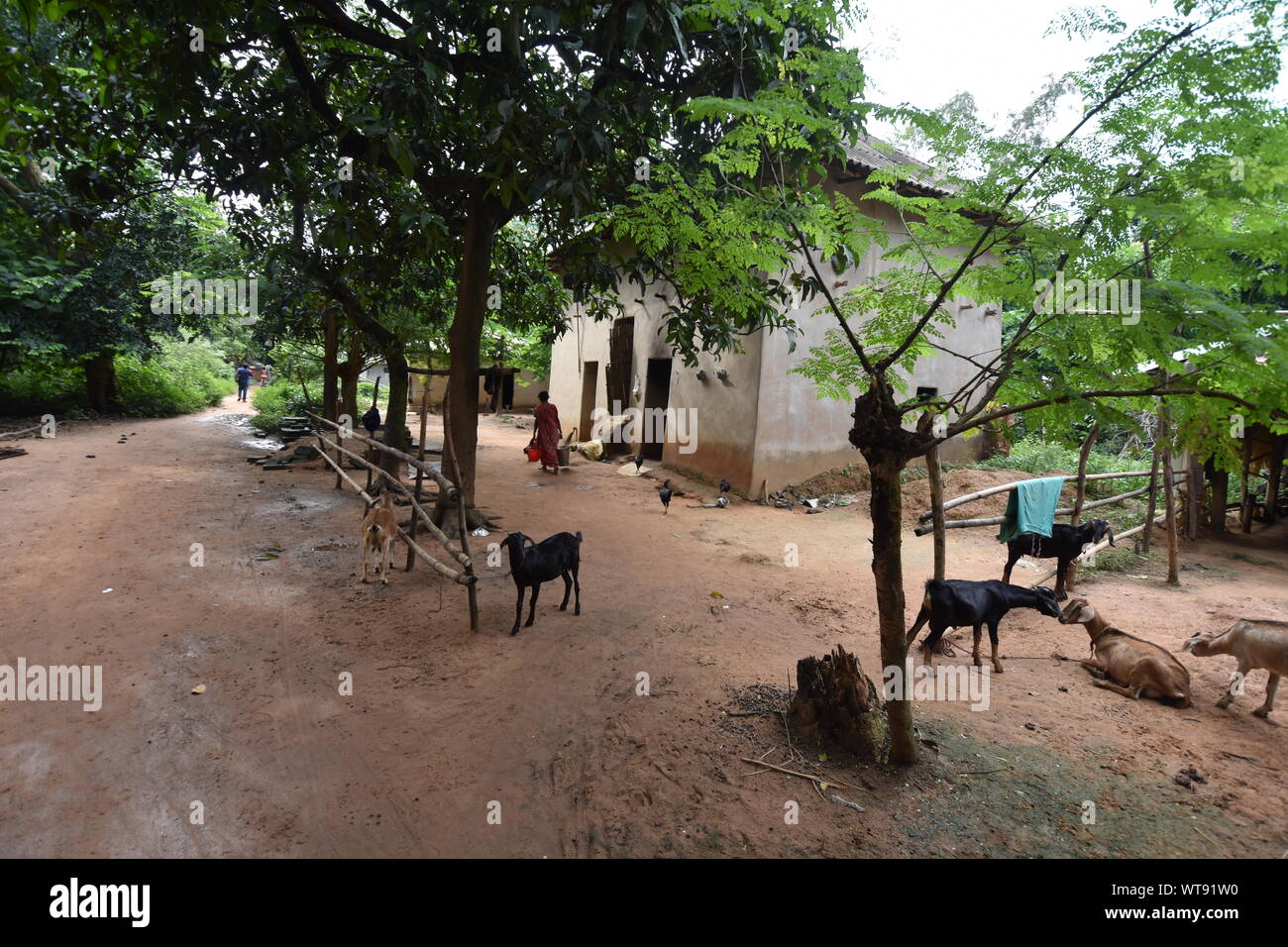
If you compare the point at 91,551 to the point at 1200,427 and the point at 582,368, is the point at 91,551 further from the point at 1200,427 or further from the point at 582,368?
the point at 582,368

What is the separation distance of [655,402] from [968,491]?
8.05 meters

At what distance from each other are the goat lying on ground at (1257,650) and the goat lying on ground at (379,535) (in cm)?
775

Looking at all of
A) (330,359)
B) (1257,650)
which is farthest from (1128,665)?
(330,359)

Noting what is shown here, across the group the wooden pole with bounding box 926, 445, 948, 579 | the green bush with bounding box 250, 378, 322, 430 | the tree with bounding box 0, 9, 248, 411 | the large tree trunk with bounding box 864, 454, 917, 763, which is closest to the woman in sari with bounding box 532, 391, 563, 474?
the tree with bounding box 0, 9, 248, 411

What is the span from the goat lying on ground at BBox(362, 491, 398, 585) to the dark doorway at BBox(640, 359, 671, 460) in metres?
9.55

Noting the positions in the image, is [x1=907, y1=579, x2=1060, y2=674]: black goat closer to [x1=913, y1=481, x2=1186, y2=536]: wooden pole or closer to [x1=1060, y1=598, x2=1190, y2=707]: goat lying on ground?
[x1=1060, y1=598, x2=1190, y2=707]: goat lying on ground

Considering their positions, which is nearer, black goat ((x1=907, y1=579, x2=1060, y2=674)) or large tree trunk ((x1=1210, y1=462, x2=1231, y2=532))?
black goat ((x1=907, y1=579, x2=1060, y2=674))

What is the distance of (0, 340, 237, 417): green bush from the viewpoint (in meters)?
15.5

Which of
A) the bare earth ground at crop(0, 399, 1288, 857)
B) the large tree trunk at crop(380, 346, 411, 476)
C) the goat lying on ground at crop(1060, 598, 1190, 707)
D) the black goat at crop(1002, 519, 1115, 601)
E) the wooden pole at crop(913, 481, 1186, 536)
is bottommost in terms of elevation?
the bare earth ground at crop(0, 399, 1288, 857)

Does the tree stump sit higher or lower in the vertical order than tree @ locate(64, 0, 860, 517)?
lower

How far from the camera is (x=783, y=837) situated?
3.12 metres

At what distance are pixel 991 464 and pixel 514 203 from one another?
1167 centimetres

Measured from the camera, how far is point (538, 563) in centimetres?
583

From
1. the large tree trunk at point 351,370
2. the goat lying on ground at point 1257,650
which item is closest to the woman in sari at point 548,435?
the large tree trunk at point 351,370
